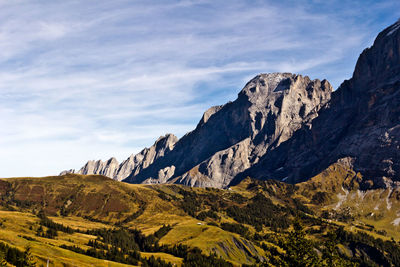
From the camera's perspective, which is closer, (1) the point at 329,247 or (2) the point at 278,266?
(2) the point at 278,266

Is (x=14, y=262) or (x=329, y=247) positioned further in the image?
(x=14, y=262)

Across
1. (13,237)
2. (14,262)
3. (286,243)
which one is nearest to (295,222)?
(286,243)

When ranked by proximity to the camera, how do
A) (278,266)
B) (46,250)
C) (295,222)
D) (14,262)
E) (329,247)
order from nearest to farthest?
1. (278,266)
2. (295,222)
3. (329,247)
4. (14,262)
5. (46,250)

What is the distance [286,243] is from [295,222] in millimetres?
5861

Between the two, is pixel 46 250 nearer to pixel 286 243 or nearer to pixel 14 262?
pixel 14 262

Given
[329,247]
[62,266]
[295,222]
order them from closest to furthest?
[295,222]
[329,247]
[62,266]

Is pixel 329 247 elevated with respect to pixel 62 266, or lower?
elevated

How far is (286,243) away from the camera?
7306cm

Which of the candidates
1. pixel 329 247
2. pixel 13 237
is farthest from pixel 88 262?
pixel 329 247

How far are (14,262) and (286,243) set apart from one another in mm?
112257

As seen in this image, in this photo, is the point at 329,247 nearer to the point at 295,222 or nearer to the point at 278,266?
the point at 295,222

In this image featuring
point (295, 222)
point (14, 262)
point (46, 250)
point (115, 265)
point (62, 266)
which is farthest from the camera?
point (115, 265)

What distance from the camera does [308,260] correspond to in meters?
71.9

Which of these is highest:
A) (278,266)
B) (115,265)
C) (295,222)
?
(295,222)
